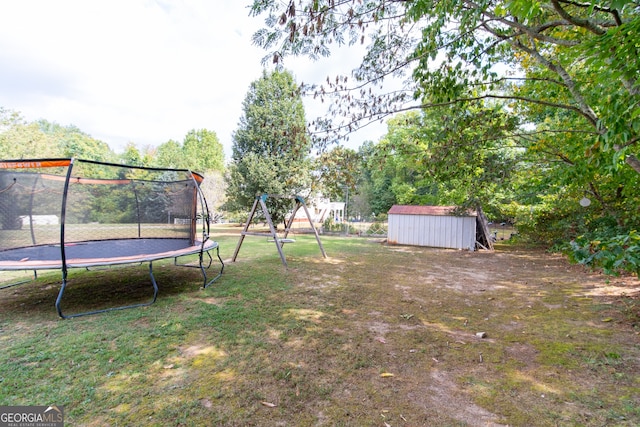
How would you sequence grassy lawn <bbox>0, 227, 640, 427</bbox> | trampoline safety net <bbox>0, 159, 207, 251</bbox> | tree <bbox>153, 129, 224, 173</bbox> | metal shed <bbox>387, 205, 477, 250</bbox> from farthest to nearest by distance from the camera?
1. tree <bbox>153, 129, 224, 173</bbox>
2. metal shed <bbox>387, 205, 477, 250</bbox>
3. trampoline safety net <bbox>0, 159, 207, 251</bbox>
4. grassy lawn <bbox>0, 227, 640, 427</bbox>

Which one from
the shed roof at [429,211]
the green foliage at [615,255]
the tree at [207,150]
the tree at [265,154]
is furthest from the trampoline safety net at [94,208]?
the tree at [207,150]

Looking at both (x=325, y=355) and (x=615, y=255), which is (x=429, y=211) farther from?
(x=325, y=355)

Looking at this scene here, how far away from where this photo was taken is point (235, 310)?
347 cm

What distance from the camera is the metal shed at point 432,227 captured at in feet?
35.6

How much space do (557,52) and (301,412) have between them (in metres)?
6.65

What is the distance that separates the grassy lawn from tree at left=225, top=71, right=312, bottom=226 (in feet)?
34.7

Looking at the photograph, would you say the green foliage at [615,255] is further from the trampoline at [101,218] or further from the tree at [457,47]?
the trampoline at [101,218]

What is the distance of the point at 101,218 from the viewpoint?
5.88 metres

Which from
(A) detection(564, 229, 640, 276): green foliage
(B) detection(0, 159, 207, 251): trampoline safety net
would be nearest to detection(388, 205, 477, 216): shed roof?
(B) detection(0, 159, 207, 251): trampoline safety net

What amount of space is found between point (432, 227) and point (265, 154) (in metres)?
9.72

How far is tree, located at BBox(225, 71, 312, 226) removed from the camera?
581 inches

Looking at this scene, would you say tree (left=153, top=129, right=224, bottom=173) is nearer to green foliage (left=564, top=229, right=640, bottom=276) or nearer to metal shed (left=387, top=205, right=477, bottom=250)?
metal shed (left=387, top=205, right=477, bottom=250)

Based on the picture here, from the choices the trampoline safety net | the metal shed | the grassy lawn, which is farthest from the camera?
the metal shed

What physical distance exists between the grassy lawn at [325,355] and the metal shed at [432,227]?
6.29m
